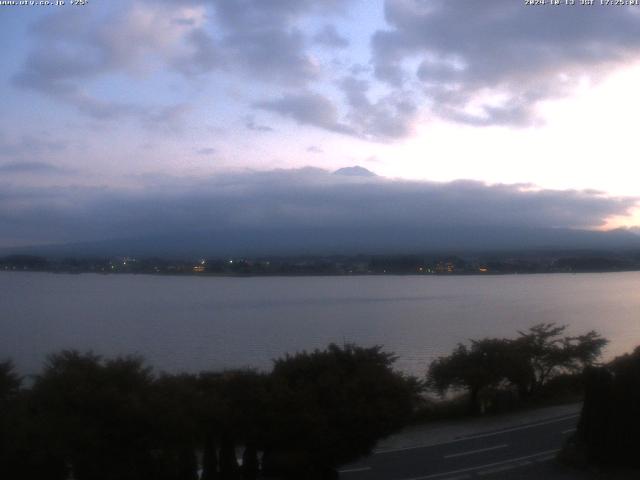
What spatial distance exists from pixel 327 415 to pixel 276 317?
28889mm

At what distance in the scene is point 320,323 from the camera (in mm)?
36500

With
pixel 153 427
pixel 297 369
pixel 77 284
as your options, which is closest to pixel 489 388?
pixel 297 369

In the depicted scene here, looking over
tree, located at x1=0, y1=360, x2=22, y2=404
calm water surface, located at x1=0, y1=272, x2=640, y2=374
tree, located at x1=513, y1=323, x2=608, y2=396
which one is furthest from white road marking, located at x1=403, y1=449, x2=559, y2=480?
calm water surface, located at x1=0, y1=272, x2=640, y2=374

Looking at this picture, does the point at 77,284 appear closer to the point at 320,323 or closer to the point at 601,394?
the point at 320,323

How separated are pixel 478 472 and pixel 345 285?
5913cm

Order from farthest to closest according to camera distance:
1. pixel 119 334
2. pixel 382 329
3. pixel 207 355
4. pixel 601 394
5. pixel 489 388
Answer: pixel 382 329, pixel 119 334, pixel 207 355, pixel 489 388, pixel 601 394

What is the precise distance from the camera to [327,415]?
1016cm

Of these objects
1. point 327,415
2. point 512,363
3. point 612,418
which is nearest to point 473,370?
point 512,363

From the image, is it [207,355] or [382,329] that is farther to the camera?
[382,329]

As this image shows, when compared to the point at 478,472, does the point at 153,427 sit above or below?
above

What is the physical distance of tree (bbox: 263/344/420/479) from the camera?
10.1m

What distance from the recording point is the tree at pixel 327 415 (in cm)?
1011

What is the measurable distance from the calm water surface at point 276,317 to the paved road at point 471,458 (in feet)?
28.5

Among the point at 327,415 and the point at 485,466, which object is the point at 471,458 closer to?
the point at 485,466
